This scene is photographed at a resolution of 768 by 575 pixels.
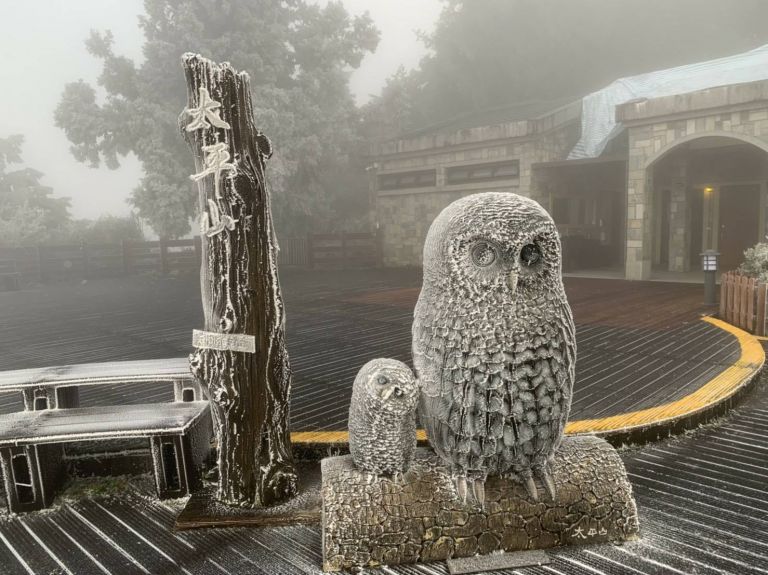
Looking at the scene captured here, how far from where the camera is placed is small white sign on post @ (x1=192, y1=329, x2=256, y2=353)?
266 centimetres

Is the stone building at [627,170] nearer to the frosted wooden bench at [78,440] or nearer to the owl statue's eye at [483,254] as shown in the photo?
the owl statue's eye at [483,254]

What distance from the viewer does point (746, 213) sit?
12.8 m

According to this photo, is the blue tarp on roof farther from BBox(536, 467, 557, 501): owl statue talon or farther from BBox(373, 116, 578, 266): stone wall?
BBox(536, 467, 557, 501): owl statue talon

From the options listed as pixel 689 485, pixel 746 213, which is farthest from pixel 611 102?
pixel 689 485

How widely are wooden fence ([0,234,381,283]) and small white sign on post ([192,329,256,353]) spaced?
47.9 feet

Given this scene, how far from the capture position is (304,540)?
2465 millimetres

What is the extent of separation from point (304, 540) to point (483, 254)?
4.86 ft

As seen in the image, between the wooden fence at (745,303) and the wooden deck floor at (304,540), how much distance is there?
3.77m

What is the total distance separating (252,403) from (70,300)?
11.1 m

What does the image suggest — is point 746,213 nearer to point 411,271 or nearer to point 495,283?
point 411,271

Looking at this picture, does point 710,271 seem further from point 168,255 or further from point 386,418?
point 168,255

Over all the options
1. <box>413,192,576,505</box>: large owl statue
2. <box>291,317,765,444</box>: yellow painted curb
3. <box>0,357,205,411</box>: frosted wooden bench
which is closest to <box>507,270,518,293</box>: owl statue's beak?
<box>413,192,576,505</box>: large owl statue

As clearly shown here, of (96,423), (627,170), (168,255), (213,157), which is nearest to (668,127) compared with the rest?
(627,170)

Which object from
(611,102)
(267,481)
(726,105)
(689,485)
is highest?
(611,102)
